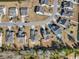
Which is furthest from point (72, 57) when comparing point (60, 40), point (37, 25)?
point (37, 25)

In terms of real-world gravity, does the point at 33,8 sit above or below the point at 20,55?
above

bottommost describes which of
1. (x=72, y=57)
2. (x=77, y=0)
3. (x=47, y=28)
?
(x=72, y=57)

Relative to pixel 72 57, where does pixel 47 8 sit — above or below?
above

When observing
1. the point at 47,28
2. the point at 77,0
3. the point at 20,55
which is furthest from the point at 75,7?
the point at 20,55

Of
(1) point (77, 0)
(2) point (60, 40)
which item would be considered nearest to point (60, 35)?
(2) point (60, 40)

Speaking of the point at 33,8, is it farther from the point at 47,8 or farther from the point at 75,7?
the point at 75,7

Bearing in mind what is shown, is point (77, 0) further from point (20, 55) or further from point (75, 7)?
point (20, 55)

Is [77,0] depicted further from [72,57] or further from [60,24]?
[72,57]
